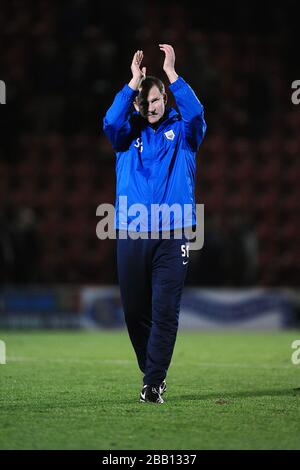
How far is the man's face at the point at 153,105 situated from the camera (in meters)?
6.62

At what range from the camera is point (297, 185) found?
786 inches

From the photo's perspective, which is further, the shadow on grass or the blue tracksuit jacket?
the blue tracksuit jacket

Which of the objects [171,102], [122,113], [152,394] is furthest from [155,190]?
[171,102]

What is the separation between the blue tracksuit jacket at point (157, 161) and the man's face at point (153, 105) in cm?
8

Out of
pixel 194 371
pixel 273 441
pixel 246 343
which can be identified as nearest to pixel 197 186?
pixel 246 343

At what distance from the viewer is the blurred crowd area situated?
18.1 meters

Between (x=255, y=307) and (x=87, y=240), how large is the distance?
3.88 meters

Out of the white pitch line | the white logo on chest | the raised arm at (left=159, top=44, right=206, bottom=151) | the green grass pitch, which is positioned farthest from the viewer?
the white pitch line

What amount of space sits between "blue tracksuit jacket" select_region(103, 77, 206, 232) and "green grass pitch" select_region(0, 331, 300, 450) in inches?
52.2

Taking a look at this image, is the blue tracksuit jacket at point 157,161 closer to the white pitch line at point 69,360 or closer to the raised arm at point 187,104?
the raised arm at point 187,104

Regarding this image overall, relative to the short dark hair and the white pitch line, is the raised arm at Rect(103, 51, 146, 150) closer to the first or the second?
the short dark hair

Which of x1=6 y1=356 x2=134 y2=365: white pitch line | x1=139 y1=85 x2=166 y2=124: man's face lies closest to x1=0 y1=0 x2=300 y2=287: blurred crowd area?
x1=6 y1=356 x2=134 y2=365: white pitch line

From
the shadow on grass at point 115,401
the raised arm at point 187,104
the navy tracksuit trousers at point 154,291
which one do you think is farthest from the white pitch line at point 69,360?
the raised arm at point 187,104
